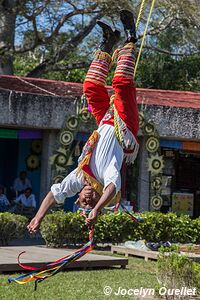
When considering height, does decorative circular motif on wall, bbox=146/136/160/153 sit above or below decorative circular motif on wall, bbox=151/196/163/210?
above

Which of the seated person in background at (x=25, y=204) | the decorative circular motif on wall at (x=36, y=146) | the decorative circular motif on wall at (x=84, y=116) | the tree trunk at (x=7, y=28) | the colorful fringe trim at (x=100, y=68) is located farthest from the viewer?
the tree trunk at (x=7, y=28)

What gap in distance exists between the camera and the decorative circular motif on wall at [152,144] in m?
18.7

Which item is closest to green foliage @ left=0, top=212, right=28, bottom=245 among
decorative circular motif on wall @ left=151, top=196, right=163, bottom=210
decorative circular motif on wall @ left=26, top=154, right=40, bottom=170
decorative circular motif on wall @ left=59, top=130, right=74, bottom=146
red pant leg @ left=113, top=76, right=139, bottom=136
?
decorative circular motif on wall @ left=59, top=130, right=74, bottom=146

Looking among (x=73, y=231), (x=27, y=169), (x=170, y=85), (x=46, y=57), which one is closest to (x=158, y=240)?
(x=73, y=231)

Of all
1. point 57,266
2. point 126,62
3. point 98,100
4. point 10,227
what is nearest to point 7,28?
point 10,227

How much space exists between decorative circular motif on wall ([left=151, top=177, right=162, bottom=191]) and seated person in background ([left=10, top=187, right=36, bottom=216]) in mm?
2722

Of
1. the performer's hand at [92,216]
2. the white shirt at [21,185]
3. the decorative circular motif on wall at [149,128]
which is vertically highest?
the decorative circular motif on wall at [149,128]

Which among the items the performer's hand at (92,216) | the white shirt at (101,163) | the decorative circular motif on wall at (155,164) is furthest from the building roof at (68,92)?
the performer's hand at (92,216)

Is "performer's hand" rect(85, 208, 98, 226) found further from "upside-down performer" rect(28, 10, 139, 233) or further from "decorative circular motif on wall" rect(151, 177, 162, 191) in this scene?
"decorative circular motif on wall" rect(151, 177, 162, 191)

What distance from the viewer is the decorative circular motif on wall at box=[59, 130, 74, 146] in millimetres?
17938

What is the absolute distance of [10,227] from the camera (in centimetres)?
1427

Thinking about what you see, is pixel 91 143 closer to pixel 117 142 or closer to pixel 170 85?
pixel 117 142

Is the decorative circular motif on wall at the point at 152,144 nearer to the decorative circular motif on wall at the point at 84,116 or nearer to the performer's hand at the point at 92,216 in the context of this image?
the decorative circular motif on wall at the point at 84,116

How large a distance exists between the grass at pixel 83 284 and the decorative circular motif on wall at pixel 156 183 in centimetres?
575
